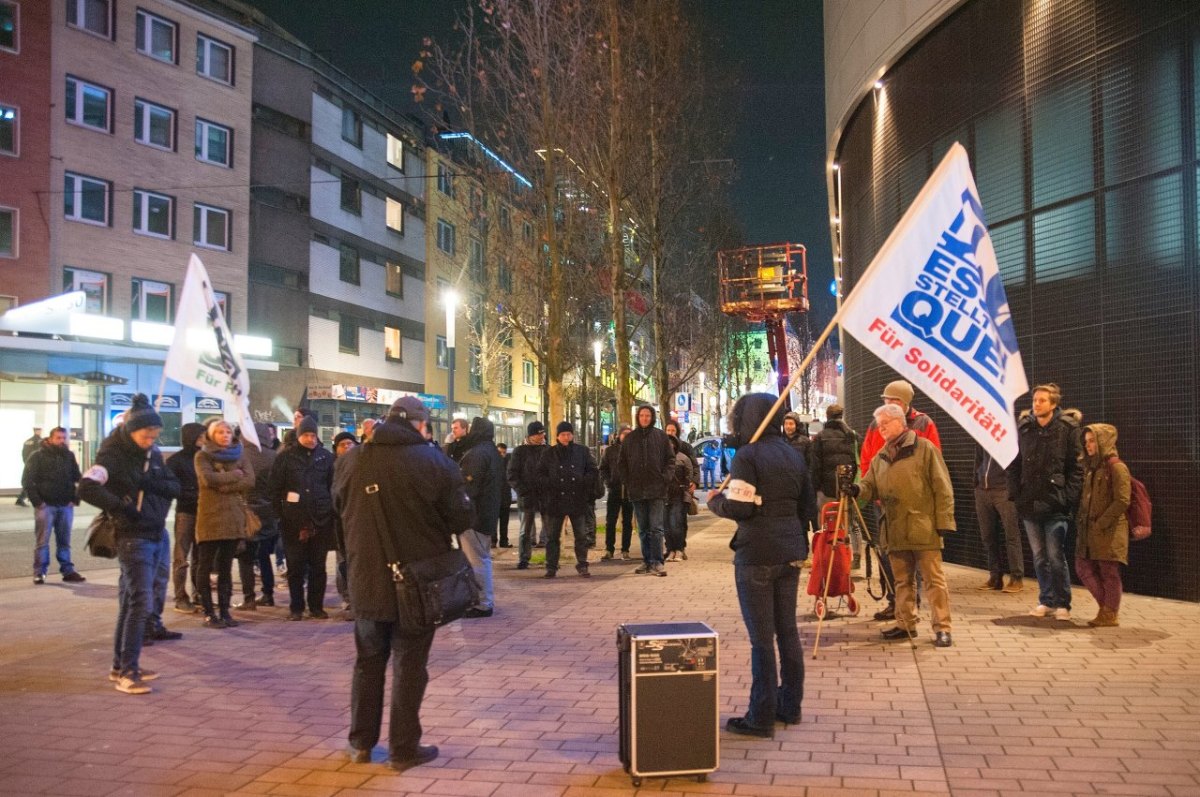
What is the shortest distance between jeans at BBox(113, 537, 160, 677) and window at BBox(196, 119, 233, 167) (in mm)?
29016

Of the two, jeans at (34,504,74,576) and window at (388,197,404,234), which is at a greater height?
window at (388,197,404,234)

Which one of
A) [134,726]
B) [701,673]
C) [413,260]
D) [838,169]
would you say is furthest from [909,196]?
[413,260]

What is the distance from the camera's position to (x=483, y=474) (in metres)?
10.6

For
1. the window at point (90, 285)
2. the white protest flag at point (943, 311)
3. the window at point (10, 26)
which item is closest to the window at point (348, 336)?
the window at point (90, 285)

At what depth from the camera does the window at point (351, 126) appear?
39.4 metres

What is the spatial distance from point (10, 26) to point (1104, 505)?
3074 cm

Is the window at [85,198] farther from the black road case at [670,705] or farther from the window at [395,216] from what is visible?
the black road case at [670,705]

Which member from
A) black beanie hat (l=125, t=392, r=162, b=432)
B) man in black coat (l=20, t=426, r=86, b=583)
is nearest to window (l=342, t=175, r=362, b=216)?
man in black coat (l=20, t=426, r=86, b=583)

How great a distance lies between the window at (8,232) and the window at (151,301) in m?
3.68

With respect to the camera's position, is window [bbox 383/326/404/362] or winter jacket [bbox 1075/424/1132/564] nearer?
winter jacket [bbox 1075/424/1132/564]

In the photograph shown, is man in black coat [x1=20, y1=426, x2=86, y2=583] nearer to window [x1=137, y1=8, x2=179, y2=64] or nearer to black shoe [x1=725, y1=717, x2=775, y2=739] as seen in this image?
black shoe [x1=725, y1=717, x2=775, y2=739]

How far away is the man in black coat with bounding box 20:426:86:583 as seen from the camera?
41.5ft

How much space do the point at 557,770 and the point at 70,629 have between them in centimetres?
626

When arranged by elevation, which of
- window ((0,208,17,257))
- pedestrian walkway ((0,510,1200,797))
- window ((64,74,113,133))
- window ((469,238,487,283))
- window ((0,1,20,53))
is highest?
window ((0,1,20,53))
